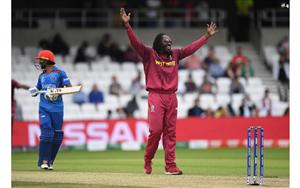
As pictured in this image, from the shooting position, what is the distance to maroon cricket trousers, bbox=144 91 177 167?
1614cm

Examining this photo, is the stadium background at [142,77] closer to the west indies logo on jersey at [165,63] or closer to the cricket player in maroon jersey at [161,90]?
the cricket player in maroon jersey at [161,90]

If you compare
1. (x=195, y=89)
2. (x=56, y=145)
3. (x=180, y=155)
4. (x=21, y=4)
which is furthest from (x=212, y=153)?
(x=21, y=4)

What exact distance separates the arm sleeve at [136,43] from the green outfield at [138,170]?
6.59ft

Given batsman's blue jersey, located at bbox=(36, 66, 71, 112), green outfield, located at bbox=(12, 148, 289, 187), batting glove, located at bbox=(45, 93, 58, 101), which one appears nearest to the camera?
green outfield, located at bbox=(12, 148, 289, 187)

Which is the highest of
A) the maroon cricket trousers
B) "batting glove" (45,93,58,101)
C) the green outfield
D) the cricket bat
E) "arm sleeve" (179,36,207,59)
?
"arm sleeve" (179,36,207,59)

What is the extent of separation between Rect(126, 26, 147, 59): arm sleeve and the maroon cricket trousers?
0.69m

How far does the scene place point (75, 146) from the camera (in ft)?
95.6

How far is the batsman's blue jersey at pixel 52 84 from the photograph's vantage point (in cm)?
1781

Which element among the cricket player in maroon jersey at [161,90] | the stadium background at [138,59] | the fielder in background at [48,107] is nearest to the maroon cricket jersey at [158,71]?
the cricket player in maroon jersey at [161,90]

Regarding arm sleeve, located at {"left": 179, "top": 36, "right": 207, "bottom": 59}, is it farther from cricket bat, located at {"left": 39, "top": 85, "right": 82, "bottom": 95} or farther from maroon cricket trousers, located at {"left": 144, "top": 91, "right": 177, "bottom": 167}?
cricket bat, located at {"left": 39, "top": 85, "right": 82, "bottom": 95}

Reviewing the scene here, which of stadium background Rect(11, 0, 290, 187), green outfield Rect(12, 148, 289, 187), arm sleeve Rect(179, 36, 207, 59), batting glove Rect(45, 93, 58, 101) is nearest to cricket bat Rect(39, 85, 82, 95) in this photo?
batting glove Rect(45, 93, 58, 101)

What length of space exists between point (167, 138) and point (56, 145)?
2629 millimetres

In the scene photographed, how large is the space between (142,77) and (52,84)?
1570 cm

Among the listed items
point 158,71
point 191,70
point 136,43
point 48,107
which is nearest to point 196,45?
point 158,71
